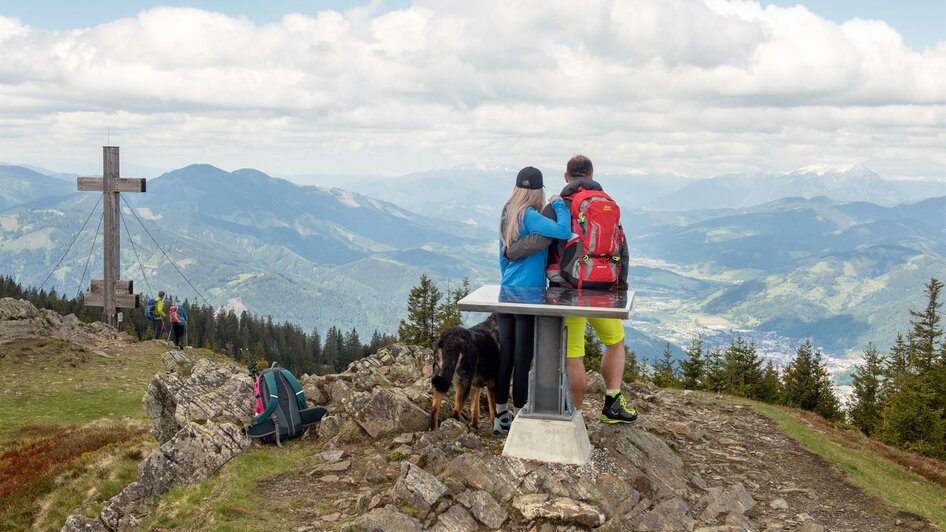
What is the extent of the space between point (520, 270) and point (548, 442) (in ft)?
7.54

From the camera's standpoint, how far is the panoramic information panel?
829 centimetres

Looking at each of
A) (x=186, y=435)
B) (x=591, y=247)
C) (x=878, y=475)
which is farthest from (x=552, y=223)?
(x=878, y=475)

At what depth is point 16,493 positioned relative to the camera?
1383 centimetres

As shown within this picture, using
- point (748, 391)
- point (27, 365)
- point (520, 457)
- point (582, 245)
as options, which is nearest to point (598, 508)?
point (520, 457)

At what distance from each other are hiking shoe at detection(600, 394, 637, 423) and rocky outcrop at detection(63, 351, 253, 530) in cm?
575

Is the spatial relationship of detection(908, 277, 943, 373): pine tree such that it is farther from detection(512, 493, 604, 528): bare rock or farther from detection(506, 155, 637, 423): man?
detection(512, 493, 604, 528): bare rock

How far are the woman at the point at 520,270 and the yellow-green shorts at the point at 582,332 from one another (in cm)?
52

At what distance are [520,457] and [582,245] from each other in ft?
9.46

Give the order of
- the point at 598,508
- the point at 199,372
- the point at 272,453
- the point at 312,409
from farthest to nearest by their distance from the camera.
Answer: the point at 199,372 → the point at 312,409 → the point at 272,453 → the point at 598,508

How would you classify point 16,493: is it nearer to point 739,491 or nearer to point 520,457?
point 520,457

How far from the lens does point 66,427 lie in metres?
18.6

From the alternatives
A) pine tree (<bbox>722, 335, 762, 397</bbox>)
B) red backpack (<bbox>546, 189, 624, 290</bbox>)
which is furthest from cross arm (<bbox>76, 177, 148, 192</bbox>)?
pine tree (<bbox>722, 335, 762, 397</bbox>)

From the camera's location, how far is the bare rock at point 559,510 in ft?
27.3

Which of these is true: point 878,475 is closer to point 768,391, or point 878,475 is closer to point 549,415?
point 549,415
